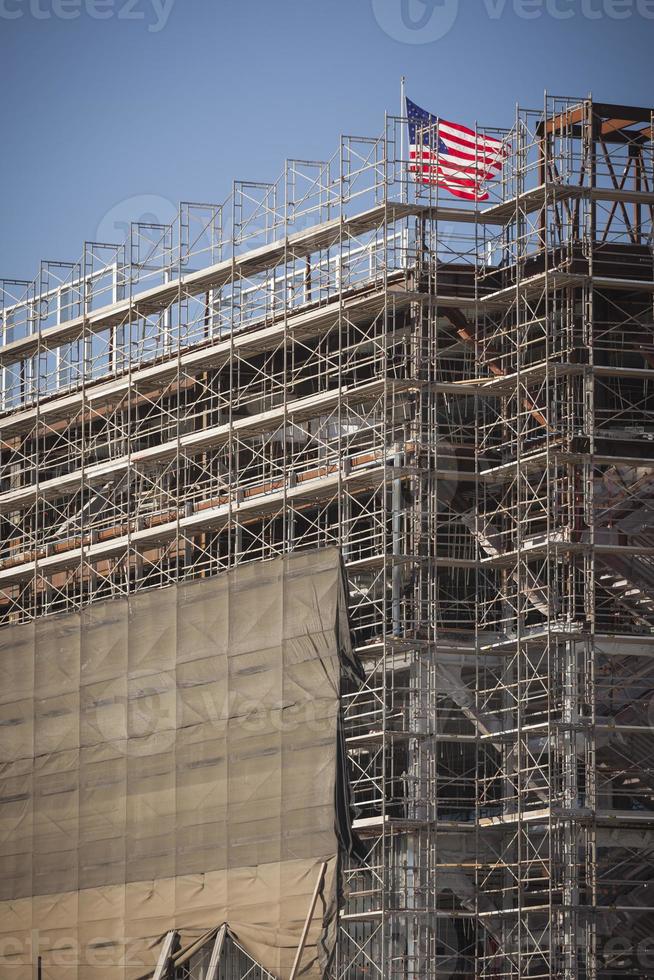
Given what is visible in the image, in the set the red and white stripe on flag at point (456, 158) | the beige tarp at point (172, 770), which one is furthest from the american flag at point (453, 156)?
the beige tarp at point (172, 770)

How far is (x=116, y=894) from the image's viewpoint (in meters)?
61.9

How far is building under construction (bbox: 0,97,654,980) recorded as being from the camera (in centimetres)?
5450

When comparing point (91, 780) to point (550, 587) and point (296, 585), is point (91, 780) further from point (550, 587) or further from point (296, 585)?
point (550, 587)

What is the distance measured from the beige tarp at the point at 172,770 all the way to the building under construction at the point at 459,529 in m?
0.42

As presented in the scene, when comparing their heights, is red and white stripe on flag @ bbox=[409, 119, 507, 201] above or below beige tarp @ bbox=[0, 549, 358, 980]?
above

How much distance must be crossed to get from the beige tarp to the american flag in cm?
1101

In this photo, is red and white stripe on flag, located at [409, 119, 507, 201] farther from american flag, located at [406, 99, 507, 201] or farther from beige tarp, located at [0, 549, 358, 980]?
beige tarp, located at [0, 549, 358, 980]

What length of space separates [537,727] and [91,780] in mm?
16014

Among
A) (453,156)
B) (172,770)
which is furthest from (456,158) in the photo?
(172,770)

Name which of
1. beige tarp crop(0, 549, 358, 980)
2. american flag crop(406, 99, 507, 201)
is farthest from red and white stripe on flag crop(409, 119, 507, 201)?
beige tarp crop(0, 549, 358, 980)

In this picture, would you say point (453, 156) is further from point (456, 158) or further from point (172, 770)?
point (172, 770)

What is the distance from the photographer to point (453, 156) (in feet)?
198

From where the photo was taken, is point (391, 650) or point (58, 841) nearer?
point (391, 650)

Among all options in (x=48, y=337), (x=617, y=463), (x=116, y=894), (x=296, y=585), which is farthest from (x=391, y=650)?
(x=48, y=337)
